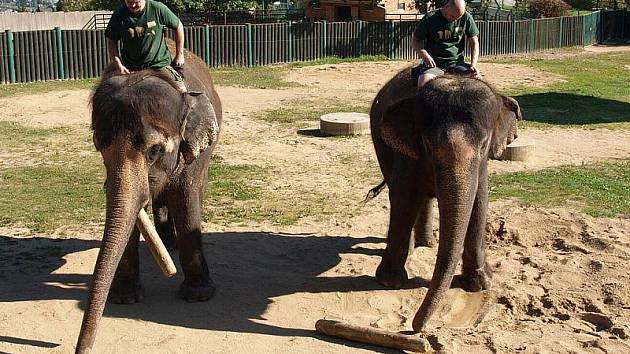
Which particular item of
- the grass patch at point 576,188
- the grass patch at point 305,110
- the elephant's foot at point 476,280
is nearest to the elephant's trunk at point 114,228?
the elephant's foot at point 476,280

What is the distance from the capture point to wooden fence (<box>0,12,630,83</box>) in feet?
73.5

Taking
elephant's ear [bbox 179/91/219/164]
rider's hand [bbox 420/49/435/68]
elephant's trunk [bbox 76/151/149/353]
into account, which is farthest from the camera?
rider's hand [bbox 420/49/435/68]

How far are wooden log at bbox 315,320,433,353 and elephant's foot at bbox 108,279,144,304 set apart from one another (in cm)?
156

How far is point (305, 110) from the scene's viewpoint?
665 inches

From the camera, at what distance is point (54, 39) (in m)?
22.8

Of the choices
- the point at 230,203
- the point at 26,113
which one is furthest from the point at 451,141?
the point at 26,113

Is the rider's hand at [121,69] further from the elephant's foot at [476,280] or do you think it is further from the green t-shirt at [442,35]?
the elephant's foot at [476,280]

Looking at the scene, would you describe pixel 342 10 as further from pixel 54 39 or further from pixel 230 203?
pixel 230 203

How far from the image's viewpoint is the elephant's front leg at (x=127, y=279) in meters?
6.34

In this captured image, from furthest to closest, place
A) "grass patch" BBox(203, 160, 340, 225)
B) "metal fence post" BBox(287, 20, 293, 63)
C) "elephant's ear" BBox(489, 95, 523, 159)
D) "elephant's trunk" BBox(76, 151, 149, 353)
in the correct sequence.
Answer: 1. "metal fence post" BBox(287, 20, 293, 63)
2. "grass patch" BBox(203, 160, 340, 225)
3. "elephant's ear" BBox(489, 95, 523, 159)
4. "elephant's trunk" BBox(76, 151, 149, 353)

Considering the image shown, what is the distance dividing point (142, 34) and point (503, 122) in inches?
120

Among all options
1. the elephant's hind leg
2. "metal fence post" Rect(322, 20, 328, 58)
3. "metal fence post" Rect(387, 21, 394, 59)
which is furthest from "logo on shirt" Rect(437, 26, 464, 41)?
"metal fence post" Rect(387, 21, 394, 59)

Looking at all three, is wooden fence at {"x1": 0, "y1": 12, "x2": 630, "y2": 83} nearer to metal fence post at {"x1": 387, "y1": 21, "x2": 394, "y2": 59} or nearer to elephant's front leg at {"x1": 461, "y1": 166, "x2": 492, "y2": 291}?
metal fence post at {"x1": 387, "y1": 21, "x2": 394, "y2": 59}

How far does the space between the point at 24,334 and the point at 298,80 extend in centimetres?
1722
